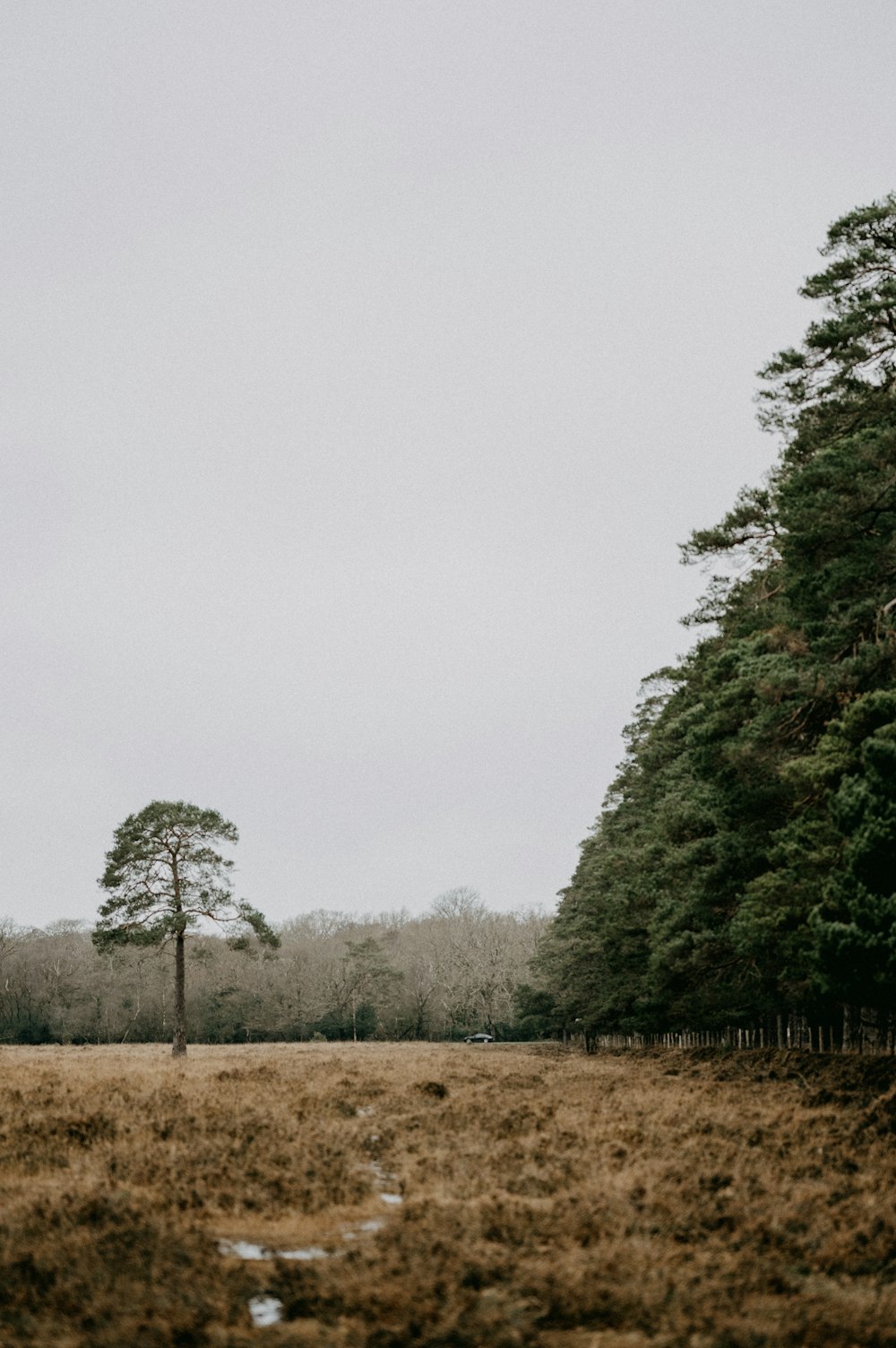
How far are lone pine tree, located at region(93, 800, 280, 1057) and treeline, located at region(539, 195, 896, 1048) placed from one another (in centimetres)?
1769

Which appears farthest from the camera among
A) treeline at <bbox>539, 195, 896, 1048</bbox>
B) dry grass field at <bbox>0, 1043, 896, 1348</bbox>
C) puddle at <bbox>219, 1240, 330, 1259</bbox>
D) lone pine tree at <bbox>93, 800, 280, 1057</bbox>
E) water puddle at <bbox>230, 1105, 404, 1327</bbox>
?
lone pine tree at <bbox>93, 800, 280, 1057</bbox>

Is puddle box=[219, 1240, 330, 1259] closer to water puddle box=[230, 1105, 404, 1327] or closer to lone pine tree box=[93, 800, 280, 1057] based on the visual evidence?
water puddle box=[230, 1105, 404, 1327]

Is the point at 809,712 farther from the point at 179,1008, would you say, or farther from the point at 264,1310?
the point at 179,1008

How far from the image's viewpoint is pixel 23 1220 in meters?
8.07

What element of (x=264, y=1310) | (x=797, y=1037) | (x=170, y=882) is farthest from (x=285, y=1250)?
(x=170, y=882)

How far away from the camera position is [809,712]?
21.3 m

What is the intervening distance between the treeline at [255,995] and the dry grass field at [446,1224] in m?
73.9

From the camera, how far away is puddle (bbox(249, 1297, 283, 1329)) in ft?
20.0

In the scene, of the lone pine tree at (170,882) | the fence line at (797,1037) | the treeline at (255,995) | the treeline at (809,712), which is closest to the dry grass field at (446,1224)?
the treeline at (809,712)

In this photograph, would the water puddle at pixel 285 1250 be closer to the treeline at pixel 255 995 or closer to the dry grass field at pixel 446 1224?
the dry grass field at pixel 446 1224

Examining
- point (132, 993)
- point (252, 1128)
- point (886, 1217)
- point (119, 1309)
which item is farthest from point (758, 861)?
point (132, 993)

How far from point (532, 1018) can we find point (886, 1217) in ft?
240

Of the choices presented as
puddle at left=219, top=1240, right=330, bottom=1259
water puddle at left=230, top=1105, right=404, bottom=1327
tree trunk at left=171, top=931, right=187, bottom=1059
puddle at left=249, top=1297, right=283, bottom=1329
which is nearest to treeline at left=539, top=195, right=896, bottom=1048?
water puddle at left=230, top=1105, right=404, bottom=1327

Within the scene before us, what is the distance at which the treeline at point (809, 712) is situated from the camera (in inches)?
667
